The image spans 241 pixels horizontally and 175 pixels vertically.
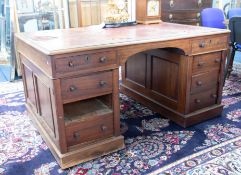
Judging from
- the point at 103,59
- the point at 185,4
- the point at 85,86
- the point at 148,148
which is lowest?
the point at 148,148

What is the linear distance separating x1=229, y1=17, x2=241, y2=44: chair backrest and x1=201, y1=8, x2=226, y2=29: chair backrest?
17.9 inches

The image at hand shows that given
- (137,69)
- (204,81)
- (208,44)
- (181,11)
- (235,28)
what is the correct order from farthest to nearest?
(181,11)
(235,28)
(137,69)
(204,81)
(208,44)

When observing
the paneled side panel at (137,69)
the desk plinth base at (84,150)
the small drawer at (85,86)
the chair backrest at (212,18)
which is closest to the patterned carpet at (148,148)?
the desk plinth base at (84,150)

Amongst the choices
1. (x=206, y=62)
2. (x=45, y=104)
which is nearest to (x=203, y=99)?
(x=206, y=62)

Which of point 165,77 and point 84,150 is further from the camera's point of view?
point 165,77

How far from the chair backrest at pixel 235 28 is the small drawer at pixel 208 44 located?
0.71 m

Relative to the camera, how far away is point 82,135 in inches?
70.0

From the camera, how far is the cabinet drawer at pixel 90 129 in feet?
5.70

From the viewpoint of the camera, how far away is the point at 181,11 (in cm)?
389

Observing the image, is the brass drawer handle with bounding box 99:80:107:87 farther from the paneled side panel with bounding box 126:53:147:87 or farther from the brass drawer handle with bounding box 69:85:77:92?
the paneled side panel with bounding box 126:53:147:87

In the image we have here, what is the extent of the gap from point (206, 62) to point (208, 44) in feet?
0.48

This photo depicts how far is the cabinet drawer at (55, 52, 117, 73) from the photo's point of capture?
1.55m

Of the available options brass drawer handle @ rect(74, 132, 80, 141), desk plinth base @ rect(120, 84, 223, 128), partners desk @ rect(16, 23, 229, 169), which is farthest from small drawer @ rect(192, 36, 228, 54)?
brass drawer handle @ rect(74, 132, 80, 141)

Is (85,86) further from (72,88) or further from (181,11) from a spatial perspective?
(181,11)
